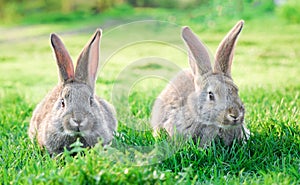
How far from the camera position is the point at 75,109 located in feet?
13.0

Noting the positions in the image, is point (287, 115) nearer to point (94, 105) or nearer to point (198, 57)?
point (198, 57)

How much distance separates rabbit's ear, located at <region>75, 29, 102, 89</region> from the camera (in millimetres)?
4156

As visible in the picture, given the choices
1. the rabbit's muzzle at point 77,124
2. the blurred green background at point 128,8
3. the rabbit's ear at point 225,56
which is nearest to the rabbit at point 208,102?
the rabbit's ear at point 225,56

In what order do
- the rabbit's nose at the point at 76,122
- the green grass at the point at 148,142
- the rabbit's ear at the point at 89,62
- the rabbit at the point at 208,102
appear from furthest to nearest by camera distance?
the rabbit's ear at the point at 89,62, the rabbit at the point at 208,102, the rabbit's nose at the point at 76,122, the green grass at the point at 148,142

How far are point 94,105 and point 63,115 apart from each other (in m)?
0.29

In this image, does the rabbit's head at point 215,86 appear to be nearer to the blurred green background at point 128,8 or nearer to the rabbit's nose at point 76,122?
the rabbit's nose at point 76,122

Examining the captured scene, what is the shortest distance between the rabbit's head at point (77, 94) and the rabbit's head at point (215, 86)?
73 centimetres

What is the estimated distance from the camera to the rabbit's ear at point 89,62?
13.6ft

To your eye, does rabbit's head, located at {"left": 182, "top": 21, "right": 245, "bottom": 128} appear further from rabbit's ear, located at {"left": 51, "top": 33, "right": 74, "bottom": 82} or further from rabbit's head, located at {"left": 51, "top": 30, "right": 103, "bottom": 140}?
rabbit's ear, located at {"left": 51, "top": 33, "right": 74, "bottom": 82}

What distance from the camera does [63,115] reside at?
13.1 feet

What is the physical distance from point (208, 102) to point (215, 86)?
13 centimetres

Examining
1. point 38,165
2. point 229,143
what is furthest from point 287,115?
point 38,165

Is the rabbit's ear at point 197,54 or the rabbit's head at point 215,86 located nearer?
the rabbit's head at point 215,86

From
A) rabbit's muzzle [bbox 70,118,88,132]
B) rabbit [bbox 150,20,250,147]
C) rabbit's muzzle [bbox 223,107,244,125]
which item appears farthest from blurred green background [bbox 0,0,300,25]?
rabbit's muzzle [bbox 70,118,88,132]
